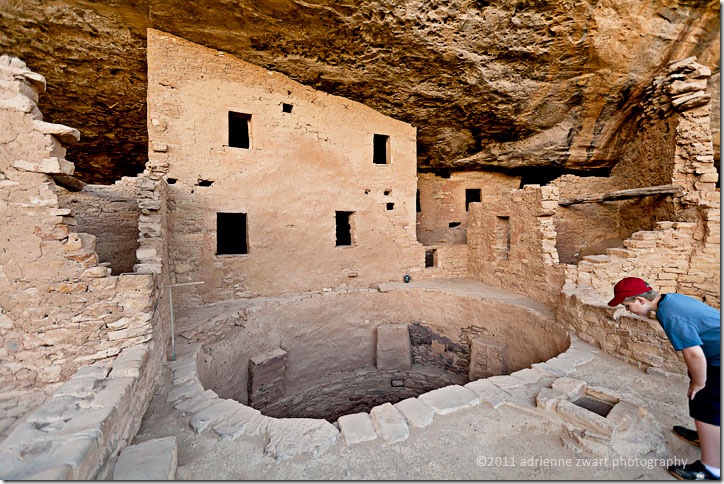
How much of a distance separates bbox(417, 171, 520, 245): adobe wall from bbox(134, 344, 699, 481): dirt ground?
7.97 metres

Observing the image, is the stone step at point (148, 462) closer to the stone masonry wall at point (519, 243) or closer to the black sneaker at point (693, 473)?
the black sneaker at point (693, 473)

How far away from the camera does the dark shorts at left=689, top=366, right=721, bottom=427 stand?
1.92m

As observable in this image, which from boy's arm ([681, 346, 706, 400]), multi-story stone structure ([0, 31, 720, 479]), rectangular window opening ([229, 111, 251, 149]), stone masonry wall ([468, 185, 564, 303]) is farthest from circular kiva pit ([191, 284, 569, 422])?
rectangular window opening ([229, 111, 251, 149])

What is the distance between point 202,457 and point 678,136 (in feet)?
31.1

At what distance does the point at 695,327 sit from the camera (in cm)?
190

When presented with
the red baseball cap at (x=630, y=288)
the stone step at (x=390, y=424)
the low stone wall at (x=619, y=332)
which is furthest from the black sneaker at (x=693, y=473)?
the stone step at (x=390, y=424)

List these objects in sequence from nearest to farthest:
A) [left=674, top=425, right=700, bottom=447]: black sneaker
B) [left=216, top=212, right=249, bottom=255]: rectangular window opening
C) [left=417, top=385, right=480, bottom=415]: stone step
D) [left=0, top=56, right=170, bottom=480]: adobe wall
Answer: [left=674, top=425, right=700, bottom=447]: black sneaker → [left=0, top=56, right=170, bottom=480]: adobe wall → [left=417, top=385, right=480, bottom=415]: stone step → [left=216, top=212, right=249, bottom=255]: rectangular window opening

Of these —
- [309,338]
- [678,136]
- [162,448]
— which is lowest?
[309,338]

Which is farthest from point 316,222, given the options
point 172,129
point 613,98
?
point 613,98

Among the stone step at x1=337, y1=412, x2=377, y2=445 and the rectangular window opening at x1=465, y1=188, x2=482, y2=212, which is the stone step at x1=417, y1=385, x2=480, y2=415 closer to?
the stone step at x1=337, y1=412, x2=377, y2=445

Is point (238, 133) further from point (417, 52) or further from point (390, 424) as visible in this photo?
point (390, 424)

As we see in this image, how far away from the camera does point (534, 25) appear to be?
545cm

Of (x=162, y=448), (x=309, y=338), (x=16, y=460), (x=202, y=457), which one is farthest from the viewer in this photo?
(x=309, y=338)

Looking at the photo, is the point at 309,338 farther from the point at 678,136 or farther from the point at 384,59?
the point at 678,136
